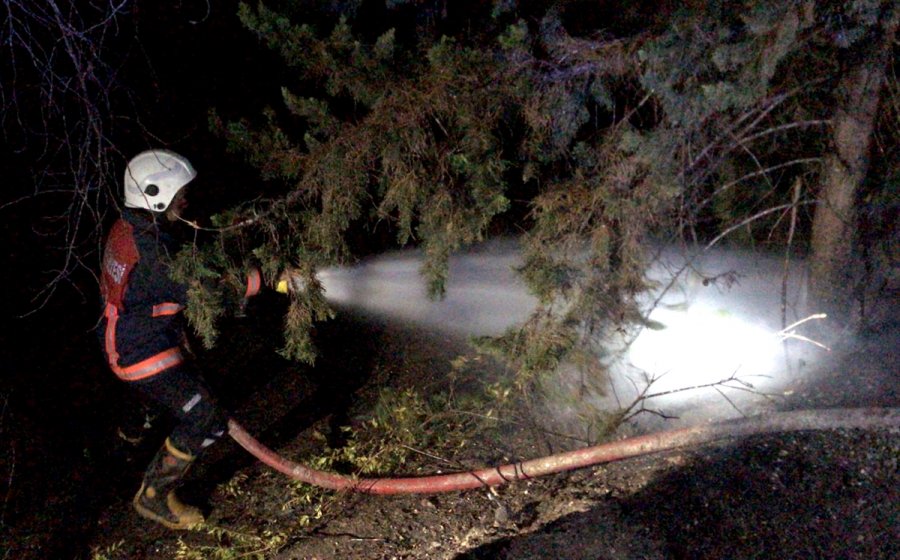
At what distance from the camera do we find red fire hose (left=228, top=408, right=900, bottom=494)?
4.03 m

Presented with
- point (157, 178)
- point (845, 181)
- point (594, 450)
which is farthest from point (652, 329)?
point (157, 178)

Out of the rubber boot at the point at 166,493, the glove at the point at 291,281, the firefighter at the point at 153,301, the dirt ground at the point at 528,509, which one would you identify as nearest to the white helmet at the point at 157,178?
the firefighter at the point at 153,301

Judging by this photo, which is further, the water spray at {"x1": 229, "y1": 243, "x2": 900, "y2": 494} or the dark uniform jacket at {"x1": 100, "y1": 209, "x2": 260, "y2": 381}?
the dark uniform jacket at {"x1": 100, "y1": 209, "x2": 260, "y2": 381}

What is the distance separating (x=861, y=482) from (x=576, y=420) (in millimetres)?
1932

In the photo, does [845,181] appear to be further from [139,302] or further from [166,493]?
[166,493]

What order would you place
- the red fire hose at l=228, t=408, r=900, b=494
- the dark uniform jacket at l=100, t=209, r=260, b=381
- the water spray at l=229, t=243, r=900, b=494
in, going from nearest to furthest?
the red fire hose at l=228, t=408, r=900, b=494 < the water spray at l=229, t=243, r=900, b=494 < the dark uniform jacket at l=100, t=209, r=260, b=381

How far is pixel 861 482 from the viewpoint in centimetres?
368

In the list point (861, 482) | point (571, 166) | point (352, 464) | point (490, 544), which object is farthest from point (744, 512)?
point (352, 464)

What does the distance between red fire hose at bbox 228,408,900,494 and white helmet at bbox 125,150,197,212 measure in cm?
163

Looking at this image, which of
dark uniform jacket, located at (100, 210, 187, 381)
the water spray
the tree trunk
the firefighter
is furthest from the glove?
the tree trunk

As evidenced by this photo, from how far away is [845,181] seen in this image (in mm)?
4691

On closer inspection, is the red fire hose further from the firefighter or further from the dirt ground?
the firefighter

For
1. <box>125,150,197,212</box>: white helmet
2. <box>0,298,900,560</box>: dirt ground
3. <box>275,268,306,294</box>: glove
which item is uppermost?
<box>125,150,197,212</box>: white helmet

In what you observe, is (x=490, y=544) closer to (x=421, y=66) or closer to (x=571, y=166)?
(x=571, y=166)
